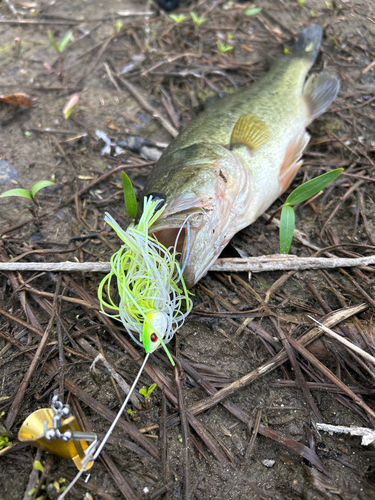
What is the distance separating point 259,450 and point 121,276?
56.2 inches

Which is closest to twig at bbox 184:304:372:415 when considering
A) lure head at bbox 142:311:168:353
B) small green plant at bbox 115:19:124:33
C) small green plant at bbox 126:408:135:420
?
small green plant at bbox 126:408:135:420

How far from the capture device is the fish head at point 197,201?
2535 mm

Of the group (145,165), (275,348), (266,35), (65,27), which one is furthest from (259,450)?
(65,27)

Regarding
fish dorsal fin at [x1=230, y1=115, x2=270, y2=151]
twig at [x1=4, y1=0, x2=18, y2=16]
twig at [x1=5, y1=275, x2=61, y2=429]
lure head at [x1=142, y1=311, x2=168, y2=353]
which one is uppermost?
twig at [x1=4, y1=0, x2=18, y2=16]

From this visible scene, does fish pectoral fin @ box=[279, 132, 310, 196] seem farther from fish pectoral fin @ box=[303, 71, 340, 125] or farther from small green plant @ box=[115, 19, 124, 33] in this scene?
small green plant @ box=[115, 19, 124, 33]

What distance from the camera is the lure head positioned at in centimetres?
224

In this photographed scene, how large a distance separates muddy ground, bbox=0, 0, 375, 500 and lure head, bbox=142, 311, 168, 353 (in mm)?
209

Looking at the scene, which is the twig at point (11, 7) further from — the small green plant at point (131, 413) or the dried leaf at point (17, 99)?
the small green plant at point (131, 413)

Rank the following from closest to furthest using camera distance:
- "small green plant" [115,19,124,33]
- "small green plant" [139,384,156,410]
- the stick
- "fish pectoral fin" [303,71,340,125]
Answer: "small green plant" [139,384,156,410] → the stick → "fish pectoral fin" [303,71,340,125] → "small green plant" [115,19,124,33]

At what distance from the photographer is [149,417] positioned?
2.19m

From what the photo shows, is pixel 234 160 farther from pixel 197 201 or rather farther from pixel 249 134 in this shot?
pixel 197 201

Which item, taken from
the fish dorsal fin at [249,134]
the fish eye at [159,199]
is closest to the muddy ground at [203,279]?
the fish eye at [159,199]

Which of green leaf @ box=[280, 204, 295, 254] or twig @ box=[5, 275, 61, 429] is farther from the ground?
green leaf @ box=[280, 204, 295, 254]

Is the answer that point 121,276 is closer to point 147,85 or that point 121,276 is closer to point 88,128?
point 88,128
